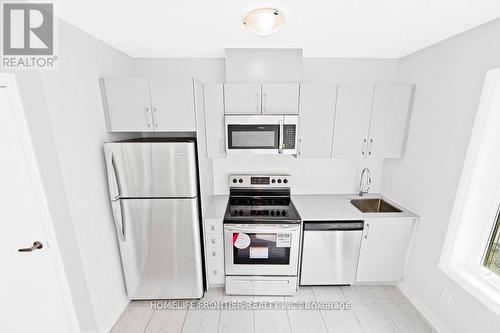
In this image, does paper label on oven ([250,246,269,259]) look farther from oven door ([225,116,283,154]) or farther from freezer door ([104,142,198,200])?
oven door ([225,116,283,154])

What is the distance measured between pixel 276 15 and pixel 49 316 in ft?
9.11

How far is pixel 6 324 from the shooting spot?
1518 millimetres

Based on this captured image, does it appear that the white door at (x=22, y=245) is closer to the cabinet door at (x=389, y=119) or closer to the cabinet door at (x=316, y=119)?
the cabinet door at (x=316, y=119)

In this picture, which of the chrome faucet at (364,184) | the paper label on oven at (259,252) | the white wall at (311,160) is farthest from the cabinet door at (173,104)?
the chrome faucet at (364,184)

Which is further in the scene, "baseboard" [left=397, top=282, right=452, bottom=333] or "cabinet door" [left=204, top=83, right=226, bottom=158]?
"cabinet door" [left=204, top=83, right=226, bottom=158]

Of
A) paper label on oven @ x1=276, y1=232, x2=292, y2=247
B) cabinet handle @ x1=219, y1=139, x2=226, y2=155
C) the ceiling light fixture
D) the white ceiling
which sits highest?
the white ceiling

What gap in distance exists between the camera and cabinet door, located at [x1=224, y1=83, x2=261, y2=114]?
209cm

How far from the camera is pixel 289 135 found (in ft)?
7.05

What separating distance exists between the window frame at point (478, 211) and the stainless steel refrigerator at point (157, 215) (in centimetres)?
229

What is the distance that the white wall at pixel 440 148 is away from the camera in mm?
1535

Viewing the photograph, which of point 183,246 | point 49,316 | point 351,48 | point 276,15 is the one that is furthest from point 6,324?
point 351,48

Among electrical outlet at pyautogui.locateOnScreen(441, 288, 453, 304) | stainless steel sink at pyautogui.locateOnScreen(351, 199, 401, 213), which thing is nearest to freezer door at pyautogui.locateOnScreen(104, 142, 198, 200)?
stainless steel sink at pyautogui.locateOnScreen(351, 199, 401, 213)

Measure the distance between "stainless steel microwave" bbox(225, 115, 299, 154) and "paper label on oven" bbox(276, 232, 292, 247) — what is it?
0.88 meters

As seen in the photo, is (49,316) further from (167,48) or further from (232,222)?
(167,48)
